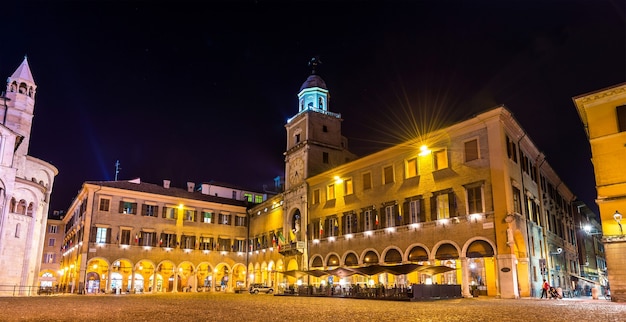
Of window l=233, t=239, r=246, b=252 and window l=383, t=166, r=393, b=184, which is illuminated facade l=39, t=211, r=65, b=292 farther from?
window l=383, t=166, r=393, b=184

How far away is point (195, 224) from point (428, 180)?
31028mm

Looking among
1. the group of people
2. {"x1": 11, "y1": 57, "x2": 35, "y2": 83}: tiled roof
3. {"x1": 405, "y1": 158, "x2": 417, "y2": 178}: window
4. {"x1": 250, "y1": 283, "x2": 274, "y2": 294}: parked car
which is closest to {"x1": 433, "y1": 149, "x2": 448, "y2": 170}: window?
{"x1": 405, "y1": 158, "x2": 417, "y2": 178}: window

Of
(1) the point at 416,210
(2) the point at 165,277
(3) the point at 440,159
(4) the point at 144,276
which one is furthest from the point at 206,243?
(3) the point at 440,159

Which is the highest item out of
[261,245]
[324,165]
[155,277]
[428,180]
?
[324,165]

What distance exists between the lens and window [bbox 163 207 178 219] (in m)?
52.2

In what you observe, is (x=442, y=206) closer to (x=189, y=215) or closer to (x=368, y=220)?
(x=368, y=220)

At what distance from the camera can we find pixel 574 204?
5175 centimetres

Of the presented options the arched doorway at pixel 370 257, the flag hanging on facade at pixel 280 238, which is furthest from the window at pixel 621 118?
the flag hanging on facade at pixel 280 238

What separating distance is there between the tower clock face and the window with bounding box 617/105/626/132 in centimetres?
2787

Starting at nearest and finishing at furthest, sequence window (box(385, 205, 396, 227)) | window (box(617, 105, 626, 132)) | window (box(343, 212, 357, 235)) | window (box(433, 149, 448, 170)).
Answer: window (box(617, 105, 626, 132)) < window (box(433, 149, 448, 170)) < window (box(385, 205, 396, 227)) < window (box(343, 212, 357, 235))

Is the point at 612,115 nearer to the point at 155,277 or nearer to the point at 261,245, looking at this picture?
the point at 261,245

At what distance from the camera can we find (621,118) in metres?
24.4

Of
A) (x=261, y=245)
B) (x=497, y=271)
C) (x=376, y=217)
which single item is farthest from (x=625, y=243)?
(x=261, y=245)

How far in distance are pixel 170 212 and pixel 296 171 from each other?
15.7m
